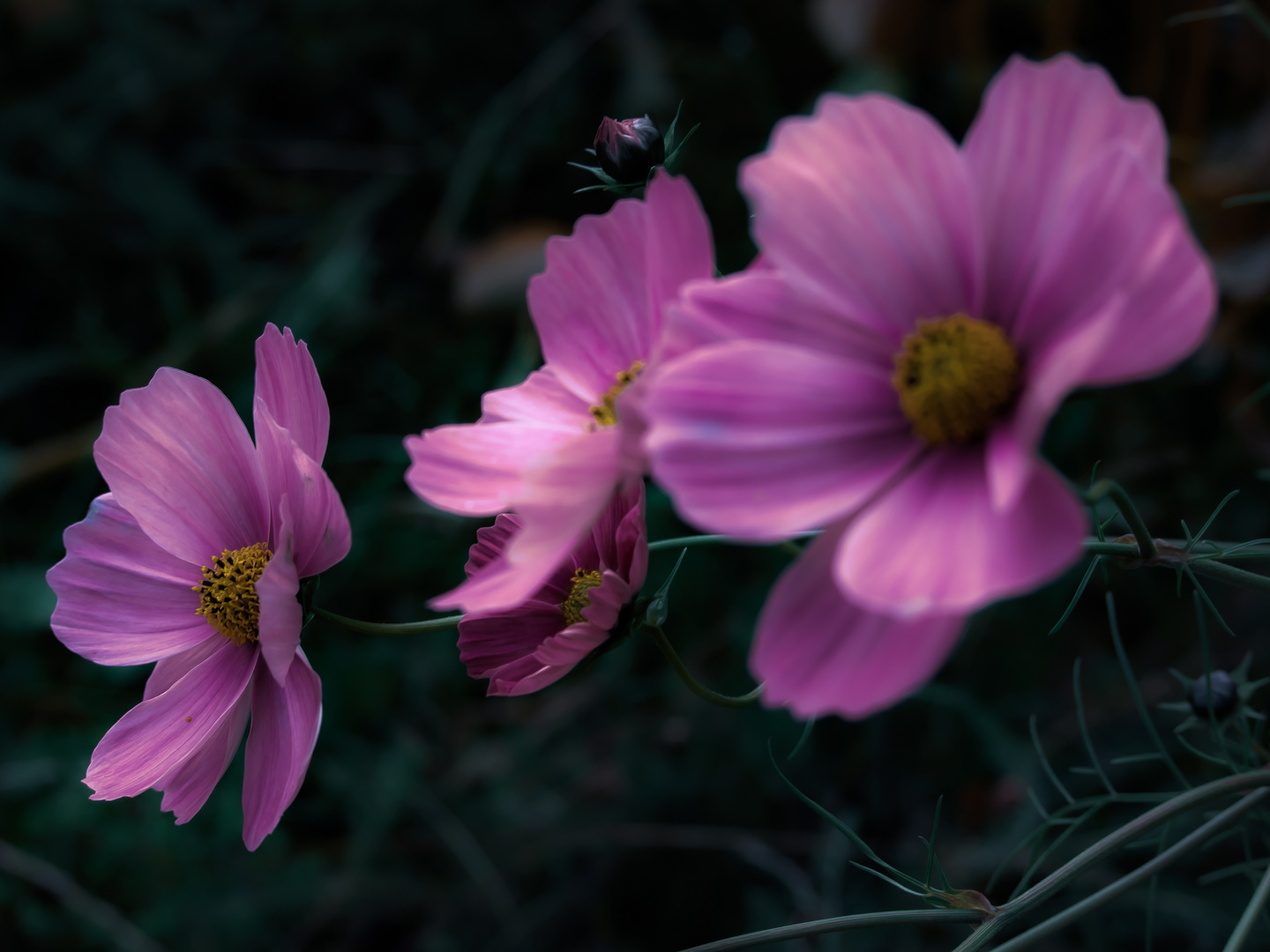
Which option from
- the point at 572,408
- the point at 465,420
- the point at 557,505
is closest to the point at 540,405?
the point at 572,408

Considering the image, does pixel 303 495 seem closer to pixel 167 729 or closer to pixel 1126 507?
pixel 167 729

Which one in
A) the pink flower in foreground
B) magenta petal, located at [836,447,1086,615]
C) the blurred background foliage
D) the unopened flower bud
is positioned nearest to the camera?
magenta petal, located at [836,447,1086,615]

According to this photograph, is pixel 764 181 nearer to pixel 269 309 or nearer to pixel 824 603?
pixel 824 603

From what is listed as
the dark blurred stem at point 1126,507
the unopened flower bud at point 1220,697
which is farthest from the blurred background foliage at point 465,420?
the dark blurred stem at point 1126,507

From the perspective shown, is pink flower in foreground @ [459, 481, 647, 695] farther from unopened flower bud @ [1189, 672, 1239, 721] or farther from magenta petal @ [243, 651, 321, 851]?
unopened flower bud @ [1189, 672, 1239, 721]

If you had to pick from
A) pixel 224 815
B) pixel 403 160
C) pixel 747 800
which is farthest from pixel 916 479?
pixel 403 160

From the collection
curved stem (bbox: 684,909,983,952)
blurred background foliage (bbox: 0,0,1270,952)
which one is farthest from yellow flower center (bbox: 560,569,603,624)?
blurred background foliage (bbox: 0,0,1270,952)

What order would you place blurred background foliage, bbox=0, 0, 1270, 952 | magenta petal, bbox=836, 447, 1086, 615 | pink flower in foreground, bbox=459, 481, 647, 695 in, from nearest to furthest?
magenta petal, bbox=836, 447, 1086, 615, pink flower in foreground, bbox=459, 481, 647, 695, blurred background foliage, bbox=0, 0, 1270, 952

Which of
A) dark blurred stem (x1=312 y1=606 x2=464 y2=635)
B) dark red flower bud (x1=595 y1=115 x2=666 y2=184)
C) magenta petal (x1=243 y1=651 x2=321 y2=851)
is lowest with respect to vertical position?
magenta petal (x1=243 y1=651 x2=321 y2=851)

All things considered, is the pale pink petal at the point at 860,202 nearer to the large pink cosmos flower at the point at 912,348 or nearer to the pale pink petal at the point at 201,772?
the large pink cosmos flower at the point at 912,348
